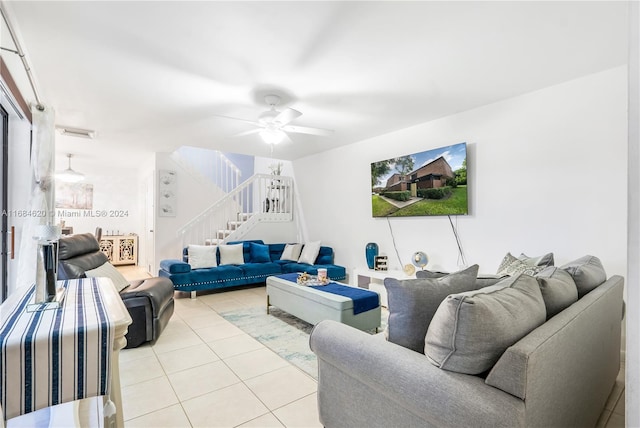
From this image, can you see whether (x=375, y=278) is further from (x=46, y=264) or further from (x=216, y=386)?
(x=46, y=264)

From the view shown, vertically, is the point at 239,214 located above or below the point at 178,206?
below

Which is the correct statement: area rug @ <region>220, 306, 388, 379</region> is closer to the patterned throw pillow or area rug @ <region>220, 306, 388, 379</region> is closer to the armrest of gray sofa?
the armrest of gray sofa

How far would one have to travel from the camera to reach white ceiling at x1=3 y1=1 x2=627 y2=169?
6.63 feet

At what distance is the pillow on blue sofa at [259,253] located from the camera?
227 inches

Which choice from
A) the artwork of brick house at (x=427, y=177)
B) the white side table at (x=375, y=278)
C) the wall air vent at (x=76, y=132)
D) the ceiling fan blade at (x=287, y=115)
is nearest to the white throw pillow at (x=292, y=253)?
the white side table at (x=375, y=278)

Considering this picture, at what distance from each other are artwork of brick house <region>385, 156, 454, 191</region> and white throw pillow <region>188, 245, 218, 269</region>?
3.07m

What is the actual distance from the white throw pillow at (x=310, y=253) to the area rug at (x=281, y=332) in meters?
1.56

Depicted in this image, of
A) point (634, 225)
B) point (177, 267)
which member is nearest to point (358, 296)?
point (634, 225)

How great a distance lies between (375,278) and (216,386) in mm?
2689

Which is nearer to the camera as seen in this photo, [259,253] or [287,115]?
[287,115]

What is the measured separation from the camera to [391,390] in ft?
4.21

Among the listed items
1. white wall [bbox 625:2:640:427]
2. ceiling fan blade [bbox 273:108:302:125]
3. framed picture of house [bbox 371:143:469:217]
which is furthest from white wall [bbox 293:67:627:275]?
white wall [bbox 625:2:640:427]

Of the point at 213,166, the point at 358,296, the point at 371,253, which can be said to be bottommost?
the point at 358,296

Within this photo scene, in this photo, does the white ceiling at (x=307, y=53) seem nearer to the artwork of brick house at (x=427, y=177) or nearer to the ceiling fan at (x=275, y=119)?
the ceiling fan at (x=275, y=119)
